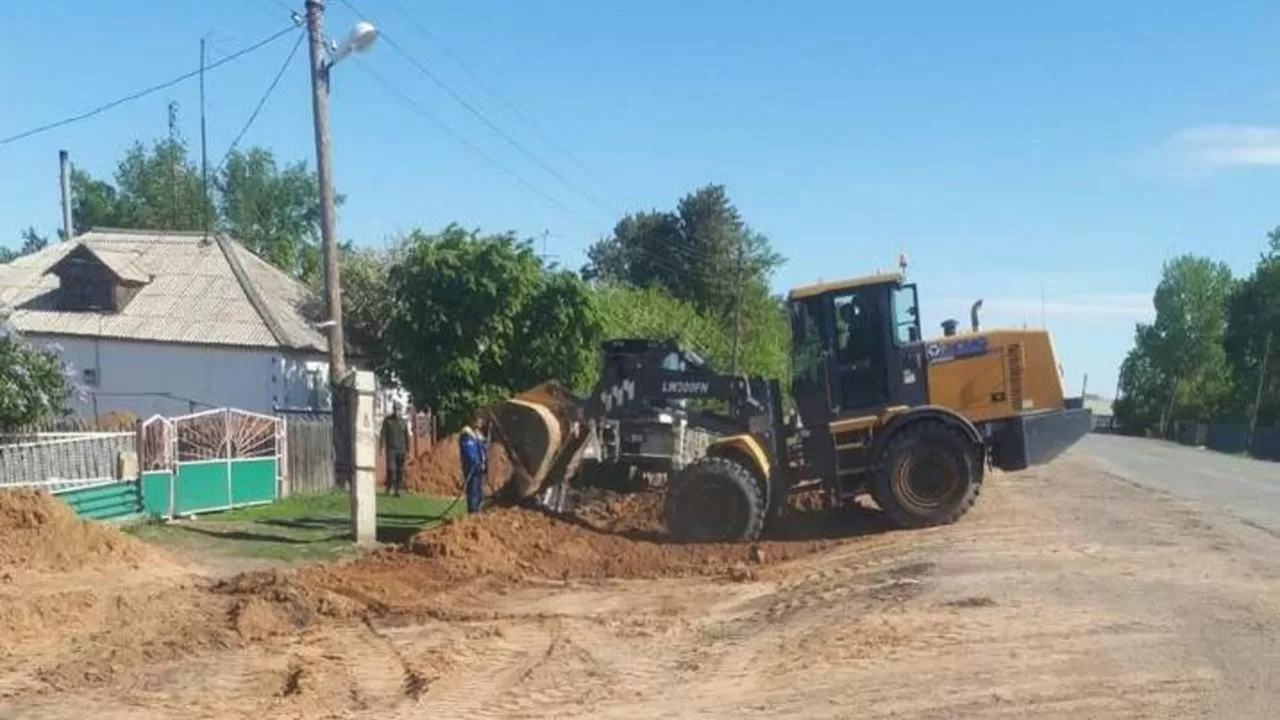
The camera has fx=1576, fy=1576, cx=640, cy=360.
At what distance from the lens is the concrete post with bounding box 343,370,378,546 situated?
22.0 metres

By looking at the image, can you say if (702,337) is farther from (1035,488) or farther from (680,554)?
(680,554)

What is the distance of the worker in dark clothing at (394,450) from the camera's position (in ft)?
97.9

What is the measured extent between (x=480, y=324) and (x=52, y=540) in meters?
18.6

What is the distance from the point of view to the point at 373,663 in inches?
497

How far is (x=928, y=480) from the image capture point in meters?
21.4

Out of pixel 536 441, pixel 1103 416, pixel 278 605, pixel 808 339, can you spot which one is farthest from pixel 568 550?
pixel 1103 416

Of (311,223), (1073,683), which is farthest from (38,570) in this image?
(311,223)

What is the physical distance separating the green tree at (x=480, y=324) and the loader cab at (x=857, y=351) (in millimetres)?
14689

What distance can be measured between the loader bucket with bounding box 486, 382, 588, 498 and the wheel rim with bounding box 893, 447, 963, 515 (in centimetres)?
445

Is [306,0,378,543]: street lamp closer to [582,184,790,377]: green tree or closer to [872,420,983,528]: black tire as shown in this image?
[872,420,983,528]: black tire

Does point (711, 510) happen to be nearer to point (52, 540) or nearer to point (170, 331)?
point (52, 540)

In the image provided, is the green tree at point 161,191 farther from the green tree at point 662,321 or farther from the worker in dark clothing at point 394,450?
the worker in dark clothing at point 394,450

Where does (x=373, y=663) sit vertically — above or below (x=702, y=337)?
below

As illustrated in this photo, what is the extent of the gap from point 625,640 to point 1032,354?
1025 cm
